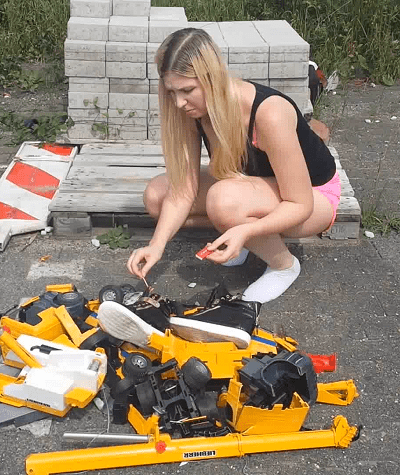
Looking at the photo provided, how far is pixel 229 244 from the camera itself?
3008 millimetres

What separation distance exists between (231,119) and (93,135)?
89.9 inches

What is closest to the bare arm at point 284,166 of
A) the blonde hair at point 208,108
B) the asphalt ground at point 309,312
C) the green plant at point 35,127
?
the blonde hair at point 208,108

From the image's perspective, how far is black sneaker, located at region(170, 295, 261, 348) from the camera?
2910mm

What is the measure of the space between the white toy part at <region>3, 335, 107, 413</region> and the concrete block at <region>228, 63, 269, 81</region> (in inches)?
106

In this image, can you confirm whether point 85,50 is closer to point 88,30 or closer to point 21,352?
point 88,30

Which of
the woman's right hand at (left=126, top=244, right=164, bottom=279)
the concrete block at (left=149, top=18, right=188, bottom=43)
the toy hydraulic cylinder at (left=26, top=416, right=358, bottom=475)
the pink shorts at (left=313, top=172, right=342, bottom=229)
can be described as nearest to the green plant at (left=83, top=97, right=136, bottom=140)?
the concrete block at (left=149, top=18, right=188, bottom=43)

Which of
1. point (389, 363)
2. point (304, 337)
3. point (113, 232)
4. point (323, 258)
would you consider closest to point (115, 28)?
point (113, 232)

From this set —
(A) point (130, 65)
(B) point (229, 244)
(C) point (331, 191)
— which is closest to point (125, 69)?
(A) point (130, 65)

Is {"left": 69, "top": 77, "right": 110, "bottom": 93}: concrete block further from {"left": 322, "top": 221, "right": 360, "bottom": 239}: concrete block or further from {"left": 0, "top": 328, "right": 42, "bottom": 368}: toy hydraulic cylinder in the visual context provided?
{"left": 0, "top": 328, "right": 42, "bottom": 368}: toy hydraulic cylinder

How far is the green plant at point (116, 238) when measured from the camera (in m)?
4.13

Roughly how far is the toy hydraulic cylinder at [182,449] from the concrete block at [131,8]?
3.53 meters

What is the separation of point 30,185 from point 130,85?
0.99 meters

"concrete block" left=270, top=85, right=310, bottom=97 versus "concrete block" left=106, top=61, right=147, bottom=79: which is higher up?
"concrete block" left=106, top=61, right=147, bottom=79

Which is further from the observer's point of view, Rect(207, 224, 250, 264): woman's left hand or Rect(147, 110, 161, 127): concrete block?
Rect(147, 110, 161, 127): concrete block
